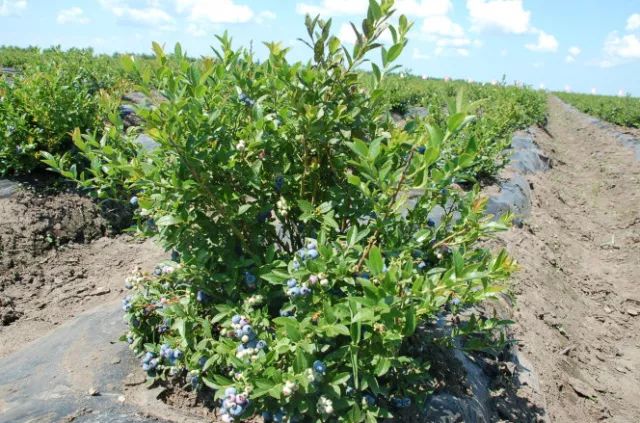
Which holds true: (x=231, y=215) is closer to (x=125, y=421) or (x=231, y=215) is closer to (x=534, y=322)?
(x=125, y=421)

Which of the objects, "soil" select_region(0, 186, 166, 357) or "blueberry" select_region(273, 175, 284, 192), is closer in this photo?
"blueberry" select_region(273, 175, 284, 192)

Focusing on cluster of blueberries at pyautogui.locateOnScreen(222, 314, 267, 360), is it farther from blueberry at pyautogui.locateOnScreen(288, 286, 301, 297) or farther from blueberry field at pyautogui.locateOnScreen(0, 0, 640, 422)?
blueberry at pyautogui.locateOnScreen(288, 286, 301, 297)

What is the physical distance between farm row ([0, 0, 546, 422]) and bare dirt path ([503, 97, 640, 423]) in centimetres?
153

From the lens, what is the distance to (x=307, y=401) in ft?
5.71

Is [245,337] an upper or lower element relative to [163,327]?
upper

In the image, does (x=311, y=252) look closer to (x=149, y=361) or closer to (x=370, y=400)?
(x=370, y=400)

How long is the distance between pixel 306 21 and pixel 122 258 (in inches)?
116

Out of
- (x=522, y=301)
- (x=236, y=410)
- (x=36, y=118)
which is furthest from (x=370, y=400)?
(x=36, y=118)

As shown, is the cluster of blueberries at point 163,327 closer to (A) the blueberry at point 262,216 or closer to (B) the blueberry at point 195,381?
(B) the blueberry at point 195,381

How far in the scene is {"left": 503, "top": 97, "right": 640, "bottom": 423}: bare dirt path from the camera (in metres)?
3.33

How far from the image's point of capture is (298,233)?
7.57 feet

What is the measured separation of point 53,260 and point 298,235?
2660 millimetres

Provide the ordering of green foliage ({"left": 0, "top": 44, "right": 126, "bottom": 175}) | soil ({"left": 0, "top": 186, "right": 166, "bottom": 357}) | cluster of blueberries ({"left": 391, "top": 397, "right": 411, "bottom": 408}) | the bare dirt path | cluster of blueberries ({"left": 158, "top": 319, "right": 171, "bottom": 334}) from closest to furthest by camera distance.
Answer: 1. cluster of blueberries ({"left": 391, "top": 397, "right": 411, "bottom": 408})
2. cluster of blueberries ({"left": 158, "top": 319, "right": 171, "bottom": 334})
3. the bare dirt path
4. soil ({"left": 0, "top": 186, "right": 166, "bottom": 357})
5. green foliage ({"left": 0, "top": 44, "right": 126, "bottom": 175})

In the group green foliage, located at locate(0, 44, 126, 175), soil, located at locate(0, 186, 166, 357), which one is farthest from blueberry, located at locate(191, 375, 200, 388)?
green foliage, located at locate(0, 44, 126, 175)
